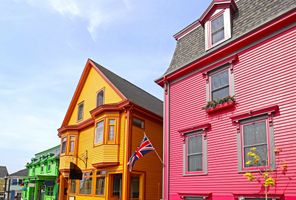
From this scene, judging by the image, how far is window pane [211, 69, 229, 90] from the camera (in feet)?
45.5

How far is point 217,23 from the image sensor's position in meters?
14.9

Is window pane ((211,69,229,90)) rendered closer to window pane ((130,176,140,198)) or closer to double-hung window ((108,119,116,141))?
double-hung window ((108,119,116,141))

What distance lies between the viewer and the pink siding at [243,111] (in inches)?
435

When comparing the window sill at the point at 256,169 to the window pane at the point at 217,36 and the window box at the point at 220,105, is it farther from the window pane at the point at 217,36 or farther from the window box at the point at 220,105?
the window pane at the point at 217,36

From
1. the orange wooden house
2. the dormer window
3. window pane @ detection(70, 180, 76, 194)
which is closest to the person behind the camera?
the dormer window

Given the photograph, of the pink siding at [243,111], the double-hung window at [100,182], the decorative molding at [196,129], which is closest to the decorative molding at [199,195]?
the pink siding at [243,111]

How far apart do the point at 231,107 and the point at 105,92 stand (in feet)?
38.2

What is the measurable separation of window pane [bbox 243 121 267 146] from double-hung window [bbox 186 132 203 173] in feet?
8.13

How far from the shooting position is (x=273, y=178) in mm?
10945

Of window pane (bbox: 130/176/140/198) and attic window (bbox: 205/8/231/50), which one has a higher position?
attic window (bbox: 205/8/231/50)

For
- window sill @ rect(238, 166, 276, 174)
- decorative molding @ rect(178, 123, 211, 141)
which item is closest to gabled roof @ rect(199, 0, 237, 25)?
decorative molding @ rect(178, 123, 211, 141)

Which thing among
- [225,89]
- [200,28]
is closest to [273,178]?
[225,89]

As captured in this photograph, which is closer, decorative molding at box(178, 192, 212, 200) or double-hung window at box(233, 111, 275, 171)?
double-hung window at box(233, 111, 275, 171)

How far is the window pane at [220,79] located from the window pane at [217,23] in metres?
2.16
